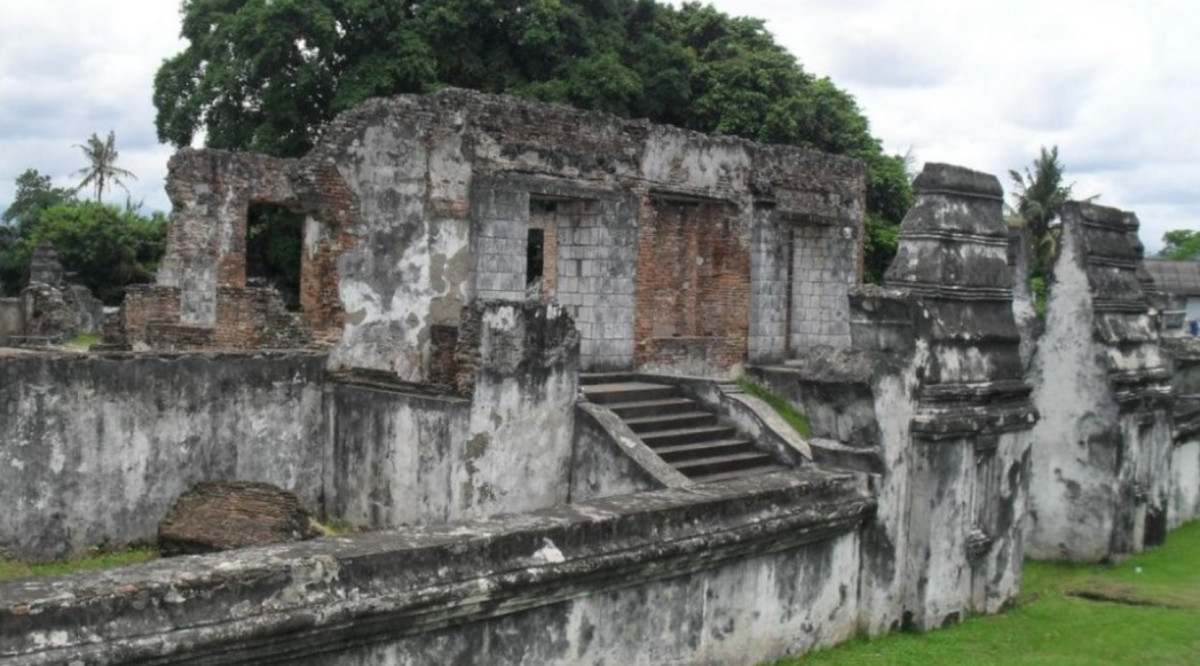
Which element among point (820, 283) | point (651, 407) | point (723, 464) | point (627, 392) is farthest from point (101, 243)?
point (723, 464)

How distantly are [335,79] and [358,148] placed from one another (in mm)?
15173

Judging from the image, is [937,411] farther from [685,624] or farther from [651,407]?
[651,407]

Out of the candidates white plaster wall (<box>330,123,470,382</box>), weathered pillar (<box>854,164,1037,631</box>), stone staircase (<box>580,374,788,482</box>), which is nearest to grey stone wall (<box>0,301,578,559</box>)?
white plaster wall (<box>330,123,470,382</box>)

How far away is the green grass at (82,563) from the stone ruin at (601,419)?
173mm

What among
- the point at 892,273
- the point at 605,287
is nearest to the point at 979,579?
the point at 892,273

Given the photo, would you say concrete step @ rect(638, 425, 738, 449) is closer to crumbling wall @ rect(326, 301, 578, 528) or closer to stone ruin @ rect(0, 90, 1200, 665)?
stone ruin @ rect(0, 90, 1200, 665)

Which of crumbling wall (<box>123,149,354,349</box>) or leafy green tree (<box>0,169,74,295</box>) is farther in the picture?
leafy green tree (<box>0,169,74,295</box>)

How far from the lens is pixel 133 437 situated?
33.2 feet

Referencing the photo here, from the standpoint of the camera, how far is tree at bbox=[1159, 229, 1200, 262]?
6800cm

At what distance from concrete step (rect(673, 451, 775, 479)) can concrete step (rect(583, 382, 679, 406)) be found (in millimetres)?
1271

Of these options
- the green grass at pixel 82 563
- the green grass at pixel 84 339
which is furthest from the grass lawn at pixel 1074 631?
the green grass at pixel 84 339

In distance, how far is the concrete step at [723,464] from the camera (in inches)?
424

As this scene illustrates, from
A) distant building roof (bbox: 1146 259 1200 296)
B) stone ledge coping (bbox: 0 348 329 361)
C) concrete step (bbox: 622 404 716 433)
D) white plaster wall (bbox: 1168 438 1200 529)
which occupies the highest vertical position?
distant building roof (bbox: 1146 259 1200 296)

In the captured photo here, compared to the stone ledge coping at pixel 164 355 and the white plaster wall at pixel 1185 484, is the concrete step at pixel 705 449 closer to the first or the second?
the stone ledge coping at pixel 164 355
